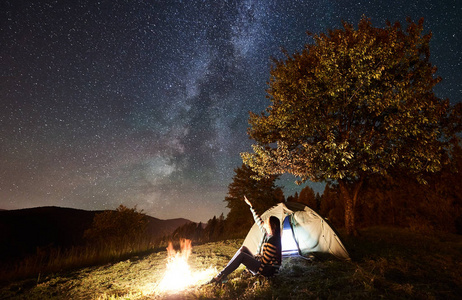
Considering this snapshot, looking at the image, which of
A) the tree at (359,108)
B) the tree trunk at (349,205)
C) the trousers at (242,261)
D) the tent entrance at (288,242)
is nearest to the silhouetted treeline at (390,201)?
the tree trunk at (349,205)

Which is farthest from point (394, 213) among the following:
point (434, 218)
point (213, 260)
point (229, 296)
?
point (229, 296)

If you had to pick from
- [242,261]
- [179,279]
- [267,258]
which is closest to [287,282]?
[267,258]

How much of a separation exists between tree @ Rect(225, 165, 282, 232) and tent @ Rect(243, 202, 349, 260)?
626 inches

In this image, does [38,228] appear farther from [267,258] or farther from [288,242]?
[267,258]

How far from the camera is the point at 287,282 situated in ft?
17.1

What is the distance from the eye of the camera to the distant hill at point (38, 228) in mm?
34675

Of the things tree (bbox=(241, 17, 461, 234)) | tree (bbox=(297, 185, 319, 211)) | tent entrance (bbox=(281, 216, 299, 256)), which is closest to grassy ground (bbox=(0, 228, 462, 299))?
tent entrance (bbox=(281, 216, 299, 256))

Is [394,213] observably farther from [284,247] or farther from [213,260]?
[213,260]

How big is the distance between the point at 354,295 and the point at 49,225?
207 ft

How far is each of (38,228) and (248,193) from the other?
47866 mm

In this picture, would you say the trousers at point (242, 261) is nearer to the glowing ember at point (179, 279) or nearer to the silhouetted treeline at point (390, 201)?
the glowing ember at point (179, 279)

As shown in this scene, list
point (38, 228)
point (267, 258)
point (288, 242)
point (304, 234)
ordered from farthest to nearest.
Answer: point (38, 228) → point (288, 242) → point (304, 234) → point (267, 258)

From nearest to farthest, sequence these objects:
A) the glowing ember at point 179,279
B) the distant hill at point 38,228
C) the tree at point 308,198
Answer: the glowing ember at point 179,279 → the distant hill at point 38,228 → the tree at point 308,198

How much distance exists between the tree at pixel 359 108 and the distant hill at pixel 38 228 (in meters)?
24.2
